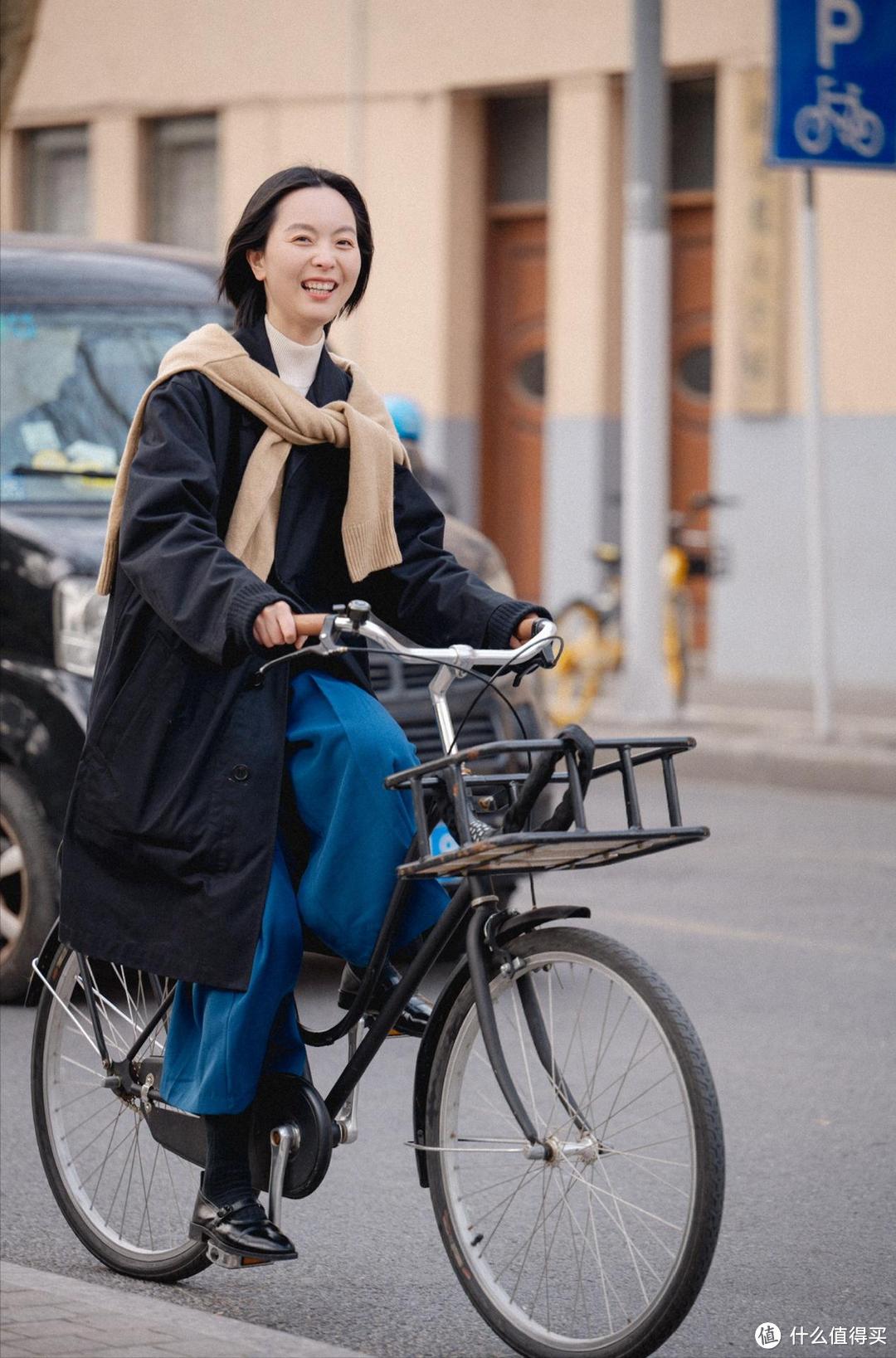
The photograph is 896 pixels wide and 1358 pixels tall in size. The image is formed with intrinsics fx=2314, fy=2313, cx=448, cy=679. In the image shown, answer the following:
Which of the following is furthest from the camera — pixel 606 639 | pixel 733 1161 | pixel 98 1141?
pixel 606 639

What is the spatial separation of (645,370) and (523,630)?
10311 mm

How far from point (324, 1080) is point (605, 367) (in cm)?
1378

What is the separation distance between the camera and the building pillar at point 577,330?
17.9m

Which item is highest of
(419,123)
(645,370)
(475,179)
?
(419,123)

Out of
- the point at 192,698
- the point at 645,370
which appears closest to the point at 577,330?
the point at 645,370

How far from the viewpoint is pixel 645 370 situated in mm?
14055

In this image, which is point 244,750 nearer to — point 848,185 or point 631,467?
point 631,467

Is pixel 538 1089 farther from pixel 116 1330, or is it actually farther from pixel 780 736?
pixel 780 736

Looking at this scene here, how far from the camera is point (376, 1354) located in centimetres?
390

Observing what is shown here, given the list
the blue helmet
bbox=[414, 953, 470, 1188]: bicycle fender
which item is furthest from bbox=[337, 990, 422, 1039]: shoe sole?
the blue helmet

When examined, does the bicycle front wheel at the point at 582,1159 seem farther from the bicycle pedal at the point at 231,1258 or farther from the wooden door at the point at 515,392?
the wooden door at the point at 515,392

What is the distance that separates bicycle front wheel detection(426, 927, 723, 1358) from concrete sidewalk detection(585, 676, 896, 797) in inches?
283

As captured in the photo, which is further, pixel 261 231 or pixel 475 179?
pixel 475 179

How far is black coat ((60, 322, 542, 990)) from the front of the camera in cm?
376
